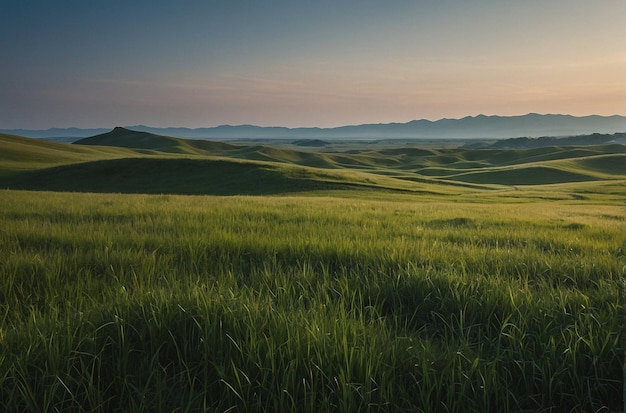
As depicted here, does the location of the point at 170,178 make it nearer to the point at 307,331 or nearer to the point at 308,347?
the point at 307,331

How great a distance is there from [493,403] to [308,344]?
89 cm

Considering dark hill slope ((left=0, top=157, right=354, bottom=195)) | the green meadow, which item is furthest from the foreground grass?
dark hill slope ((left=0, top=157, right=354, bottom=195))

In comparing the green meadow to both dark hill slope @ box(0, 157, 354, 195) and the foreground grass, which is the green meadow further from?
dark hill slope @ box(0, 157, 354, 195)

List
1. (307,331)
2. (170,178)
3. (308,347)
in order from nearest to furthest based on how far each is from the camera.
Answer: (308,347), (307,331), (170,178)

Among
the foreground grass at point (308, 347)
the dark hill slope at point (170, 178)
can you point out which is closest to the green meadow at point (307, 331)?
the foreground grass at point (308, 347)

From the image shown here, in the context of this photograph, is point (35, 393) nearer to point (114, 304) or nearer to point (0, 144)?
point (114, 304)

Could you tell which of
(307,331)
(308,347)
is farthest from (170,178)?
(308,347)

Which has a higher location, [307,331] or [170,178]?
[307,331]

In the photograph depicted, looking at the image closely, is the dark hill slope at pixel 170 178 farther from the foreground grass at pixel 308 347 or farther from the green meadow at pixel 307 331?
the foreground grass at pixel 308 347

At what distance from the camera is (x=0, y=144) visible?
74250 mm

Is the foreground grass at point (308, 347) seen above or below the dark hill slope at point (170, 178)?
above

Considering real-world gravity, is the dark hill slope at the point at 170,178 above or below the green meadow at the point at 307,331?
below

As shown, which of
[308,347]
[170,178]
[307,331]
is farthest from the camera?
[170,178]

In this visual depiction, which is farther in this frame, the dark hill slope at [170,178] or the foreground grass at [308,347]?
the dark hill slope at [170,178]
